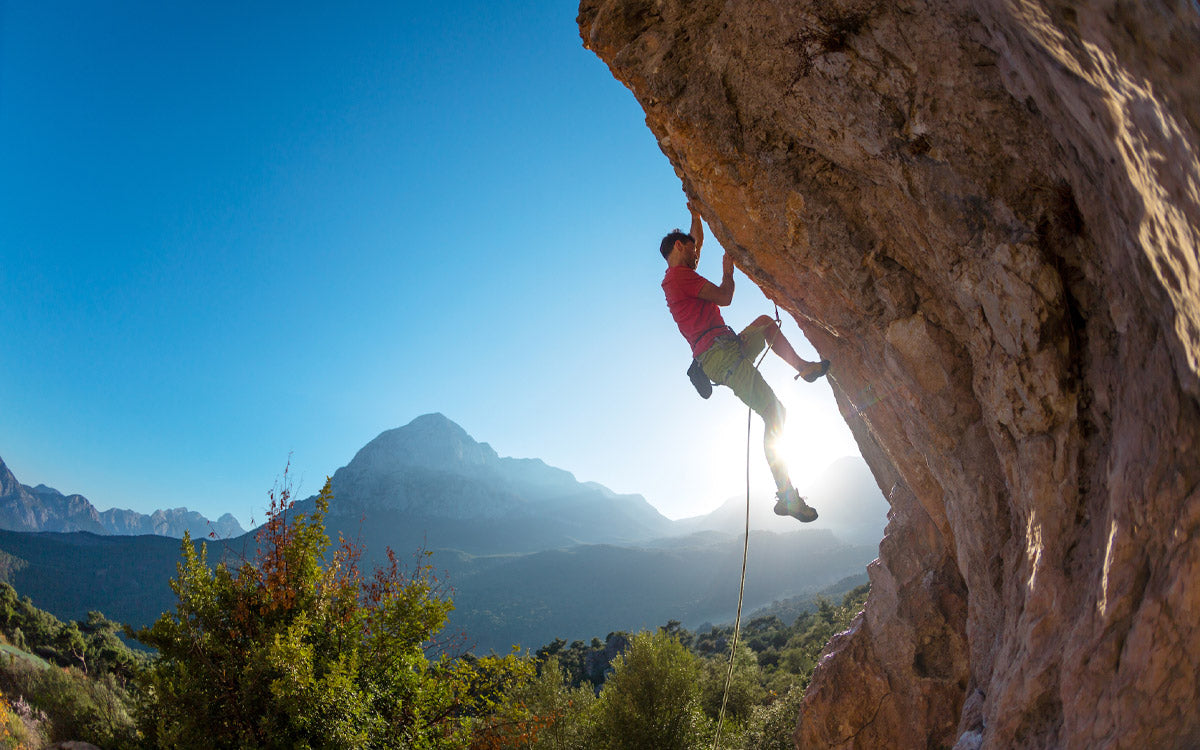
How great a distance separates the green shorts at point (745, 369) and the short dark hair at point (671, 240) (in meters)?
1.31

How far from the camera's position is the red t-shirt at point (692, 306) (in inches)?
256

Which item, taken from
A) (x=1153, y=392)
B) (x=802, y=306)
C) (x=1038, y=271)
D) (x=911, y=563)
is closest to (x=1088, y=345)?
(x=1038, y=271)

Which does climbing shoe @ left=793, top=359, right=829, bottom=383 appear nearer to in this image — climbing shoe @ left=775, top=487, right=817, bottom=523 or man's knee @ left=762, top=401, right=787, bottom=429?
man's knee @ left=762, top=401, right=787, bottom=429

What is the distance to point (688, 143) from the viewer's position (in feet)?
18.3

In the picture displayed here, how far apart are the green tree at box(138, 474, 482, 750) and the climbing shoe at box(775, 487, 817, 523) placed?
17.5ft

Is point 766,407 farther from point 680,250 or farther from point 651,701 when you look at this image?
point 651,701

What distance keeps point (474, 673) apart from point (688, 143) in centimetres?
826

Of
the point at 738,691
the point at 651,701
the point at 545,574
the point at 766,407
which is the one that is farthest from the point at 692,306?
the point at 545,574

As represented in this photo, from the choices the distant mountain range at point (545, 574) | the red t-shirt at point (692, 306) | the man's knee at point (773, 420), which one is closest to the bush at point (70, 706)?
the red t-shirt at point (692, 306)

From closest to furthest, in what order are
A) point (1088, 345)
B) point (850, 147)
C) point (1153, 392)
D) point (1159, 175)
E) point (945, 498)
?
point (1159, 175), point (1153, 392), point (1088, 345), point (850, 147), point (945, 498)

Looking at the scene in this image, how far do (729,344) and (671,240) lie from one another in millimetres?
1532

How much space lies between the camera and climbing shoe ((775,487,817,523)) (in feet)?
21.4

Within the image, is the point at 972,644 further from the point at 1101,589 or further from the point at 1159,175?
the point at 1159,175

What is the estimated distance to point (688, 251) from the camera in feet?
22.0
